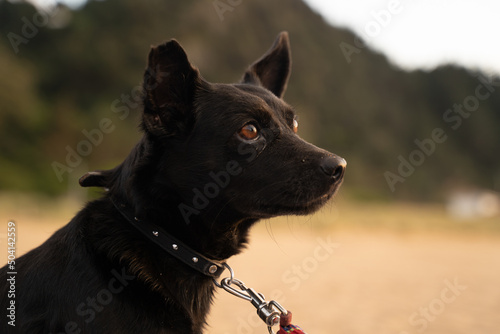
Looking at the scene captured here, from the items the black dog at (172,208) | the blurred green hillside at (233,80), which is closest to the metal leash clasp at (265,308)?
the black dog at (172,208)

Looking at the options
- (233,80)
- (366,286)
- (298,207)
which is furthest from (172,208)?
(233,80)

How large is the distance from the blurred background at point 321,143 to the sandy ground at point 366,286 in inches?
2.1

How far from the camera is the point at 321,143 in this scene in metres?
56.4

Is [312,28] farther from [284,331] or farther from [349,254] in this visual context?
[284,331]

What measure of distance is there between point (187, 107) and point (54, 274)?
1192 mm

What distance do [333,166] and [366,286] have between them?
697cm

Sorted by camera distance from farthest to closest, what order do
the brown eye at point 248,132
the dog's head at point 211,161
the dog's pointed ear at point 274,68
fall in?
the dog's pointed ear at point 274,68 → the brown eye at point 248,132 → the dog's head at point 211,161

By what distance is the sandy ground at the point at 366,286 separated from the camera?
5883mm

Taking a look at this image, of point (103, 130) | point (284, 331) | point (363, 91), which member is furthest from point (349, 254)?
point (363, 91)

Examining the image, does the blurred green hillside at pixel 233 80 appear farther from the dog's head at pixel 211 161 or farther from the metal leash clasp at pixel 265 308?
the metal leash clasp at pixel 265 308

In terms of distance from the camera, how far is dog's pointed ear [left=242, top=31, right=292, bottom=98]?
3.56 m

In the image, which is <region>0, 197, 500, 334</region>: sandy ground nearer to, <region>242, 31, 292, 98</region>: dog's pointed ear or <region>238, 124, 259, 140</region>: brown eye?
<region>238, 124, 259, 140</region>: brown eye

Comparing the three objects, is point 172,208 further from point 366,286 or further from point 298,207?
point 366,286

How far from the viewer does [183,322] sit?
249 cm
